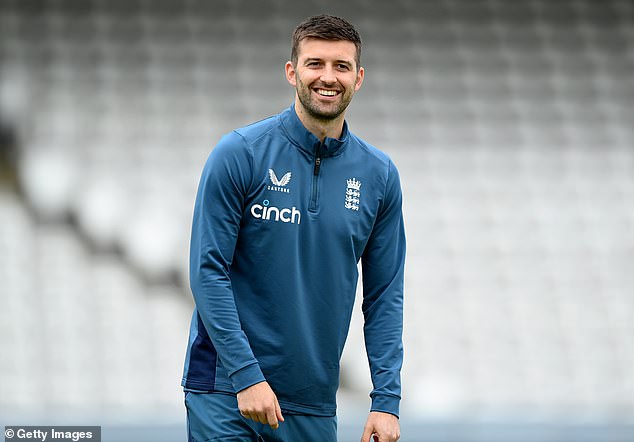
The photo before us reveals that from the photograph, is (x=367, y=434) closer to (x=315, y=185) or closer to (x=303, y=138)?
(x=315, y=185)

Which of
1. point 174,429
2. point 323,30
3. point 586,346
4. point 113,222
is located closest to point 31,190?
point 113,222

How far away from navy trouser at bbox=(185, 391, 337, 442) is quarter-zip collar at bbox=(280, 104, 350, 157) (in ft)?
1.83

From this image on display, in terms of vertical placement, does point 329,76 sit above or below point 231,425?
above

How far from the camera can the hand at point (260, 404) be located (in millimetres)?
2025

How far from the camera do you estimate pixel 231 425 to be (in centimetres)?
214

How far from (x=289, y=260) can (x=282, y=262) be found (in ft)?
0.05

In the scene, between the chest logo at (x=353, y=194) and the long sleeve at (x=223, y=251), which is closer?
the long sleeve at (x=223, y=251)

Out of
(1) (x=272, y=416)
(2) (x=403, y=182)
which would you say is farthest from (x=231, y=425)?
(2) (x=403, y=182)

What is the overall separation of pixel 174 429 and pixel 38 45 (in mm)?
2901

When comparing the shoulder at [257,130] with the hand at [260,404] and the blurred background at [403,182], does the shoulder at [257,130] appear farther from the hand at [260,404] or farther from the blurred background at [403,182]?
the blurred background at [403,182]

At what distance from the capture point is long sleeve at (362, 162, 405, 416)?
7.66 feet

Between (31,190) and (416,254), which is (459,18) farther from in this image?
(31,190)

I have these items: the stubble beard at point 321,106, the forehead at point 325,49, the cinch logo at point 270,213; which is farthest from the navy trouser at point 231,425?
the forehead at point 325,49

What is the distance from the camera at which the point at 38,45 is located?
6.64 m
